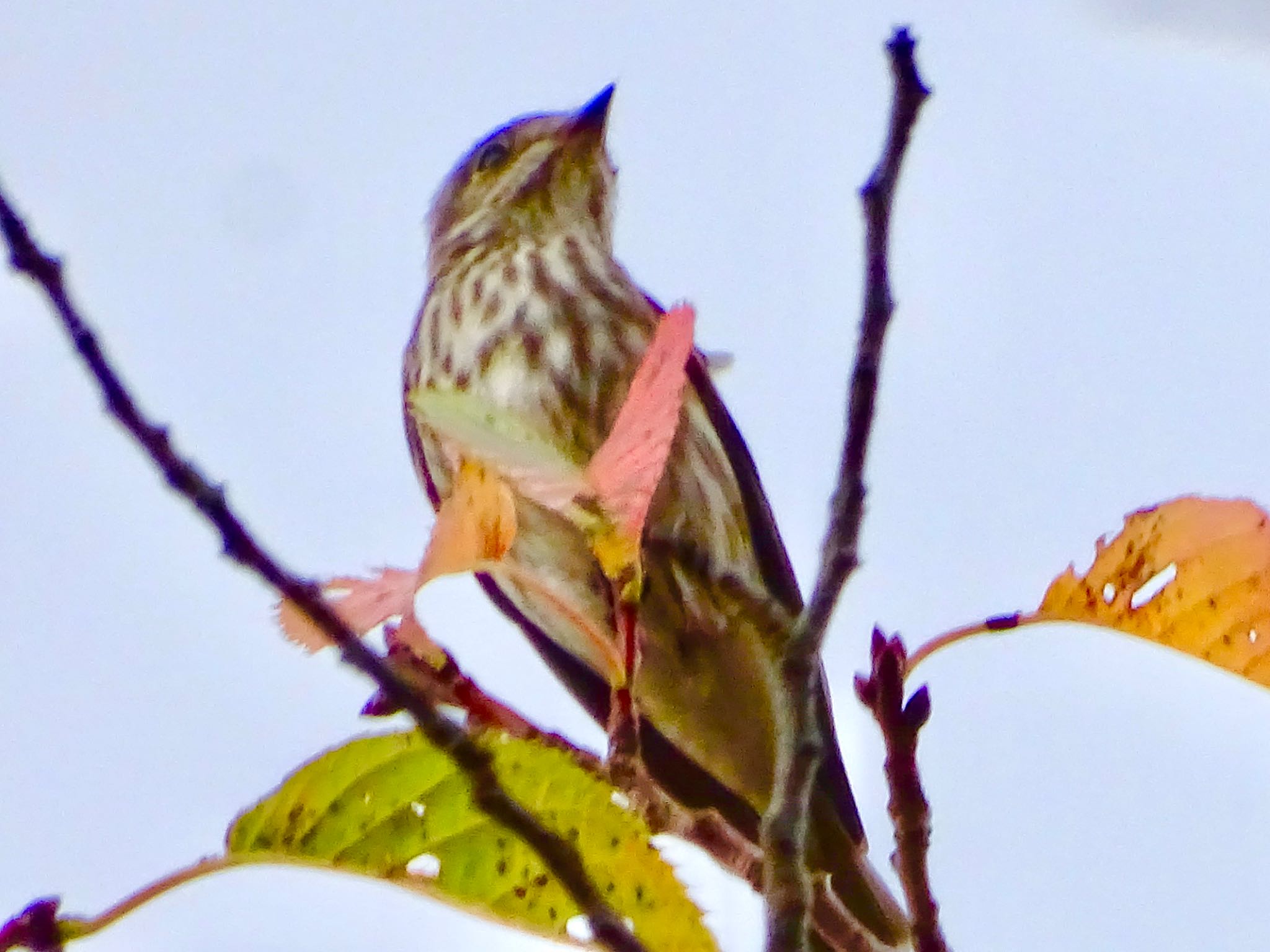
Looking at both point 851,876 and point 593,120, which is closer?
point 851,876

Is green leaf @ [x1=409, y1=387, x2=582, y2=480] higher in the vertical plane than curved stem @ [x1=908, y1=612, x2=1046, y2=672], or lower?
higher

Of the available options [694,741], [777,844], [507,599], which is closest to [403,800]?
[777,844]

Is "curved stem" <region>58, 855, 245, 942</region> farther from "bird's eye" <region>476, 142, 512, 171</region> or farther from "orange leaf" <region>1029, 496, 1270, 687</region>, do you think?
"bird's eye" <region>476, 142, 512, 171</region>

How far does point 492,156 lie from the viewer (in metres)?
4.56

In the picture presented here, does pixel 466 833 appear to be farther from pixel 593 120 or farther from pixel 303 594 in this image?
pixel 593 120

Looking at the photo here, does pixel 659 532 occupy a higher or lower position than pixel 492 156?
lower

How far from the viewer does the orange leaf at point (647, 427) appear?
4.28 ft

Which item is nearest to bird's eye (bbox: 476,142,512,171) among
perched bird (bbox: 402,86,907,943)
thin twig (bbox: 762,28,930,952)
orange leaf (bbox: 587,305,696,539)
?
perched bird (bbox: 402,86,907,943)

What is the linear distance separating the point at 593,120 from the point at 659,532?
175cm

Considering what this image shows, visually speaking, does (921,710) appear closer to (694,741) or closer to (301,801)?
(301,801)

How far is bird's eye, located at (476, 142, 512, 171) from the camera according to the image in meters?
4.52

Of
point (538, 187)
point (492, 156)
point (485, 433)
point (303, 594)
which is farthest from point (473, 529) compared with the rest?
point (492, 156)

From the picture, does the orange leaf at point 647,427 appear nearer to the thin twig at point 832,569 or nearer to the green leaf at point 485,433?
the green leaf at point 485,433

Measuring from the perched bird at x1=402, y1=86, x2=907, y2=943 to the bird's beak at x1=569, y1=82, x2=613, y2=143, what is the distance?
539 millimetres
